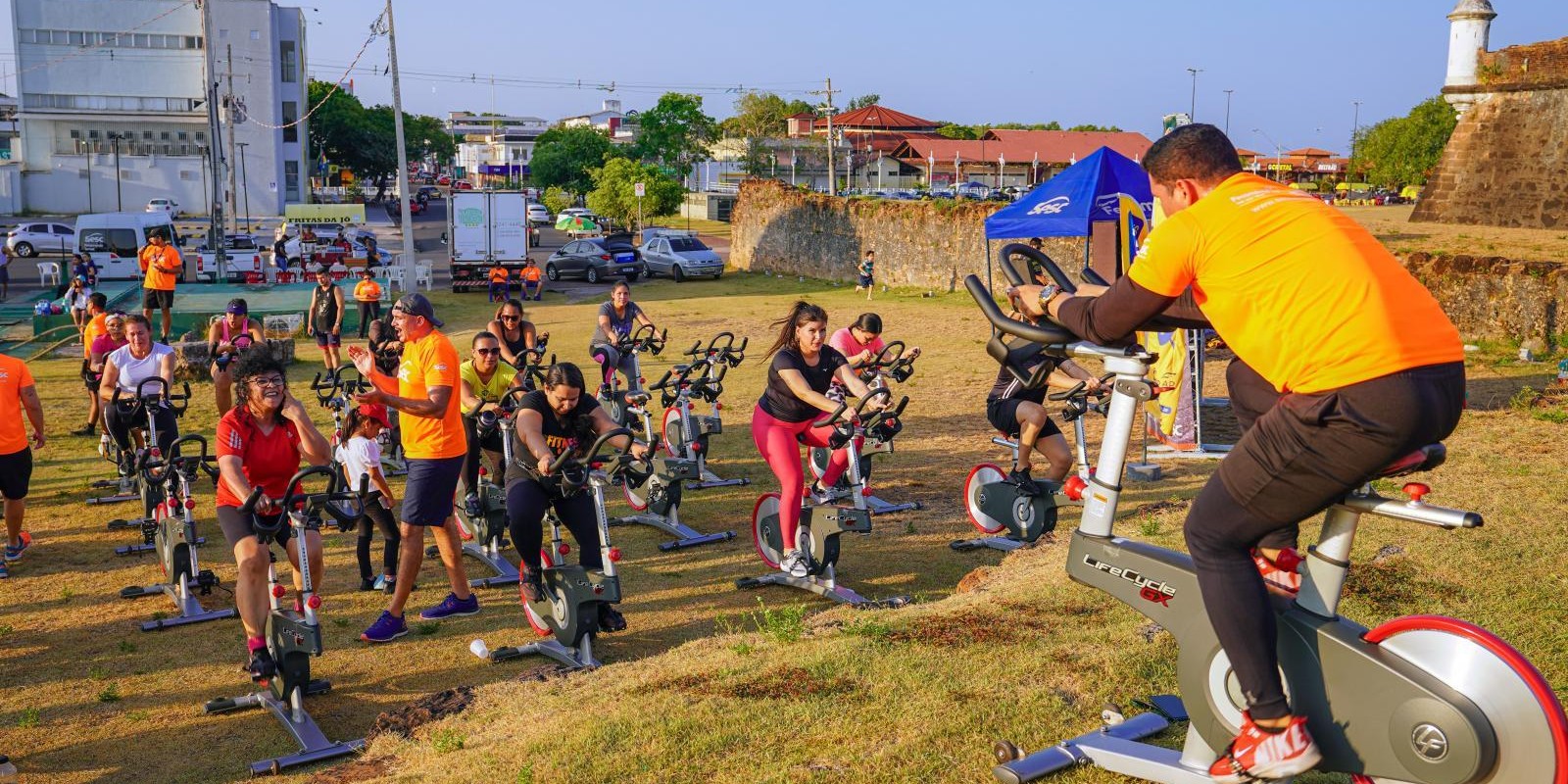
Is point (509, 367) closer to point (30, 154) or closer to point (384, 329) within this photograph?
point (384, 329)

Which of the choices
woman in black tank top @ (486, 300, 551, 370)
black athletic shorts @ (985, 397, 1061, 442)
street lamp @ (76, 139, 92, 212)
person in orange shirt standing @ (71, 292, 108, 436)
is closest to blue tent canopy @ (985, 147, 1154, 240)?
black athletic shorts @ (985, 397, 1061, 442)

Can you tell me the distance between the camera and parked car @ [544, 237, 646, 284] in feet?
114

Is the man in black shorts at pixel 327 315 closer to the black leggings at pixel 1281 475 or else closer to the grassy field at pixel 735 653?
the grassy field at pixel 735 653

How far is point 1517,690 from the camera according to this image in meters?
3.00

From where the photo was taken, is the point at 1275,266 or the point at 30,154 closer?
the point at 1275,266

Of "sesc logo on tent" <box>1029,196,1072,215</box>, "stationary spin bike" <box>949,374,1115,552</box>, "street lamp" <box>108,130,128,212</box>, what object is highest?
"street lamp" <box>108,130,128,212</box>

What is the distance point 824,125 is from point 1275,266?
81.4 metres

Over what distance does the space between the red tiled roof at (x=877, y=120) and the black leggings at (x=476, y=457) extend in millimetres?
61801

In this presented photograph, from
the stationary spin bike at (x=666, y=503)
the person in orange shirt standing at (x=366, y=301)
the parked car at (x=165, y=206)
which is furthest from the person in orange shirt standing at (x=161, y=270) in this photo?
the parked car at (x=165, y=206)

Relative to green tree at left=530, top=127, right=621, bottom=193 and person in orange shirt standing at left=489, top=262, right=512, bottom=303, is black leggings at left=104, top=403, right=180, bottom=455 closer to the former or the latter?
person in orange shirt standing at left=489, top=262, right=512, bottom=303

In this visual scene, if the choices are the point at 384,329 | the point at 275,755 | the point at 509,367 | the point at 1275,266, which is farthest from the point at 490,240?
the point at 1275,266

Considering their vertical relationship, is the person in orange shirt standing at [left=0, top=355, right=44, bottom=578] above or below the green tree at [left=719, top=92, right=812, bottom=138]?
below

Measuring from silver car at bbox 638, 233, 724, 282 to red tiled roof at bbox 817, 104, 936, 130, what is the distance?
1393 inches

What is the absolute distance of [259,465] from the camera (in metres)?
6.75
